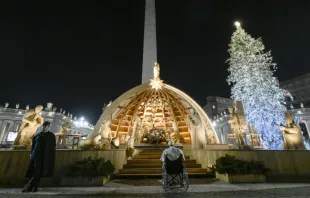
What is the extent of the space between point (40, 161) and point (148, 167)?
4.90 meters

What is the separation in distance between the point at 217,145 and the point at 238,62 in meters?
12.8

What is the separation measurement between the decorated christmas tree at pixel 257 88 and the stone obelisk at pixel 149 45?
365 inches

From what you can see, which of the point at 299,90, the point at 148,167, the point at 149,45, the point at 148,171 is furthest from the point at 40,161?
the point at 299,90

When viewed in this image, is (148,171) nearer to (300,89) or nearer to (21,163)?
(21,163)

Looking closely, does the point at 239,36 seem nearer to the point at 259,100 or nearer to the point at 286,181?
the point at 259,100

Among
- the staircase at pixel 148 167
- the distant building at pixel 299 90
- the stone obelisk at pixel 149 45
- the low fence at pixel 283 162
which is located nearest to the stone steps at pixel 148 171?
the staircase at pixel 148 167

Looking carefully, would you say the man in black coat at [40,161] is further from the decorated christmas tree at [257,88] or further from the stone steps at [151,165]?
the decorated christmas tree at [257,88]

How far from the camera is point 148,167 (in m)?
7.60

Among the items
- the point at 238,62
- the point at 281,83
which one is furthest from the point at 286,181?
the point at 281,83

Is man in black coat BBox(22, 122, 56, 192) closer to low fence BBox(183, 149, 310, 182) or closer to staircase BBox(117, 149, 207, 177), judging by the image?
staircase BBox(117, 149, 207, 177)

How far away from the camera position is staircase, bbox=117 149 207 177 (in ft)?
22.3

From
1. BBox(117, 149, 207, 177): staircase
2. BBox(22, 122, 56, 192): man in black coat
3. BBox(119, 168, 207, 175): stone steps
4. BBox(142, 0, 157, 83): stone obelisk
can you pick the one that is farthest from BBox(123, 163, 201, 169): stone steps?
BBox(142, 0, 157, 83): stone obelisk

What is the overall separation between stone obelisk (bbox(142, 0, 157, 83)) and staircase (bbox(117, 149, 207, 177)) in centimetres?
960

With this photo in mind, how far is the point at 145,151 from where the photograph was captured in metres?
10.1
